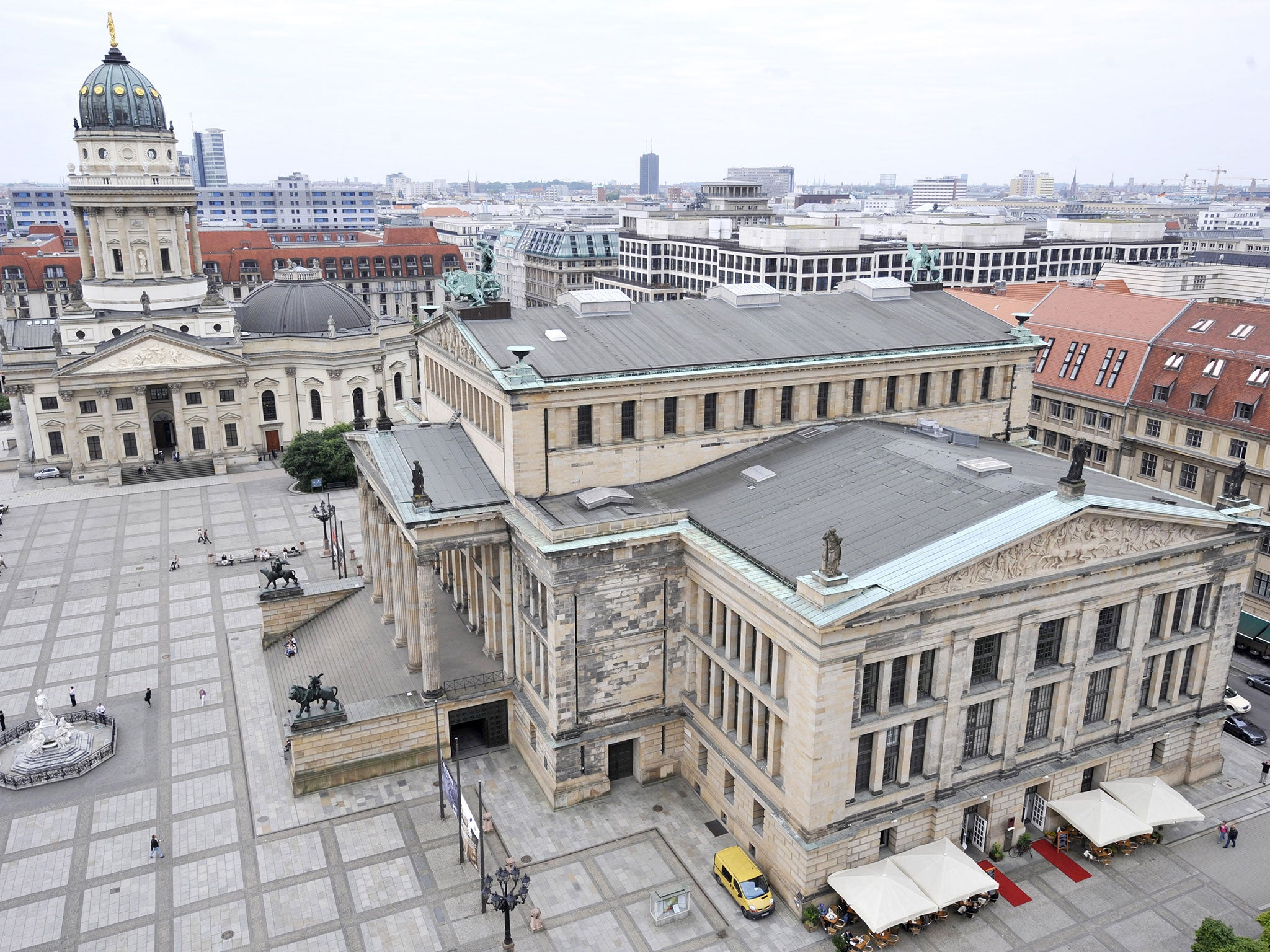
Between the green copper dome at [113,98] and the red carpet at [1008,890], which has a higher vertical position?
the green copper dome at [113,98]

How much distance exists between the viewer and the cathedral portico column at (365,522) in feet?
232

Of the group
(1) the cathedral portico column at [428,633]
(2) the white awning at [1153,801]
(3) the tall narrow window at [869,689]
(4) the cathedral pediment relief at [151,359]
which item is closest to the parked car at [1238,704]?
(2) the white awning at [1153,801]

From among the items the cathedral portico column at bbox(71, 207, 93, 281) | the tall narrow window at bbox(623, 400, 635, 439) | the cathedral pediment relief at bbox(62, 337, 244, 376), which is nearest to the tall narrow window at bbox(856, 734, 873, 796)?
the tall narrow window at bbox(623, 400, 635, 439)

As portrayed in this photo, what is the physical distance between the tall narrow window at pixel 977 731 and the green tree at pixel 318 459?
267ft

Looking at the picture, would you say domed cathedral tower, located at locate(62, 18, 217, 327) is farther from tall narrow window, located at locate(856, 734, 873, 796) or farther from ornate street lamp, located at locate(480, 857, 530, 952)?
tall narrow window, located at locate(856, 734, 873, 796)

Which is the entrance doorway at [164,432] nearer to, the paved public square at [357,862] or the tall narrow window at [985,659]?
the paved public square at [357,862]

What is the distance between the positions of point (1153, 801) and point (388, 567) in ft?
164

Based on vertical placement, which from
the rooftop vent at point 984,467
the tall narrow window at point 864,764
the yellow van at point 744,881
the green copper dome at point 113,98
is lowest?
the yellow van at point 744,881

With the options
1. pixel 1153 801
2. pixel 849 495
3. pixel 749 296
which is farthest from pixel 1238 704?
pixel 749 296

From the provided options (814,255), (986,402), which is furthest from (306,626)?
(814,255)

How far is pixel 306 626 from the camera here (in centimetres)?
7312

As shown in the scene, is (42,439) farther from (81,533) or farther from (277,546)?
(277,546)

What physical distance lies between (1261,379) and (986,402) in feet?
86.2

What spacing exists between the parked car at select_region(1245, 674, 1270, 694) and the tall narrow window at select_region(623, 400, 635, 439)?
49132mm
